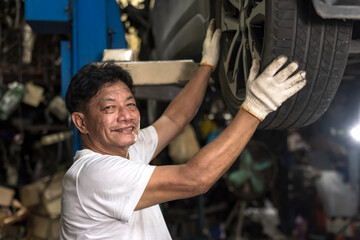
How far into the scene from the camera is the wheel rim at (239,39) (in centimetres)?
122

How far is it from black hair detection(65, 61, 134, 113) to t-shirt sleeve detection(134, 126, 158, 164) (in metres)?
0.26

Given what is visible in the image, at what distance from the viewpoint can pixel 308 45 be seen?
1094mm

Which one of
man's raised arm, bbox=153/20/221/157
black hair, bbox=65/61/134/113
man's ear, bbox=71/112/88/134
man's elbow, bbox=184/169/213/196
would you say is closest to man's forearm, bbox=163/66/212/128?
man's raised arm, bbox=153/20/221/157

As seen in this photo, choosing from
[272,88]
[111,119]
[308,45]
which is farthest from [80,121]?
[308,45]

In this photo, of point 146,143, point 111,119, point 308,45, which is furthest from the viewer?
point 146,143

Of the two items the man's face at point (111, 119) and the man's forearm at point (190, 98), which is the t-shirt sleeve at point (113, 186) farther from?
the man's forearm at point (190, 98)

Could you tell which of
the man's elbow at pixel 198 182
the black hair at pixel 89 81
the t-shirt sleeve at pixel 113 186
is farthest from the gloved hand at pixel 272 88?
the black hair at pixel 89 81

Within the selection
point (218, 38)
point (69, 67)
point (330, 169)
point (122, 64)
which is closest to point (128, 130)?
point (122, 64)

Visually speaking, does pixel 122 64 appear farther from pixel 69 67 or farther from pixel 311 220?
pixel 311 220

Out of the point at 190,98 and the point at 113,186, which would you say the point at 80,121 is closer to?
the point at 113,186

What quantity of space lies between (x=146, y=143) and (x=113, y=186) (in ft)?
1.64

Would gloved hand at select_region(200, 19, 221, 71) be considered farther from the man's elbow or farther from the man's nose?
the man's elbow

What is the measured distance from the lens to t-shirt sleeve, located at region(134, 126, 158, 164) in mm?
1641

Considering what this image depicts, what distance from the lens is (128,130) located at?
1363mm
